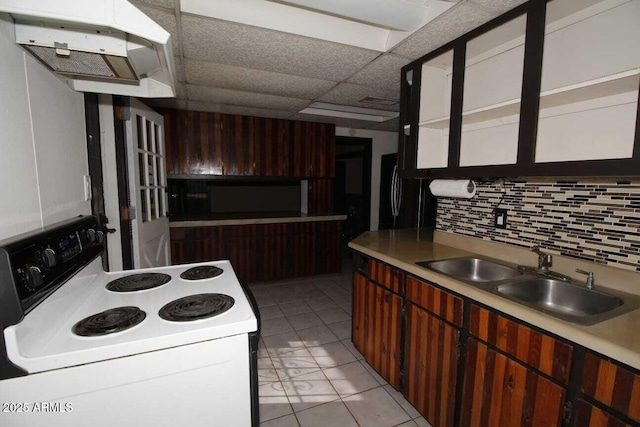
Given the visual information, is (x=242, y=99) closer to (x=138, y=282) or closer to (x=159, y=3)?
(x=159, y=3)

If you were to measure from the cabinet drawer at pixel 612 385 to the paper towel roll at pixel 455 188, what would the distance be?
1.18 metres

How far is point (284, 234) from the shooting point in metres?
4.14

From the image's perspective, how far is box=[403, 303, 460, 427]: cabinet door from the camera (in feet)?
5.05

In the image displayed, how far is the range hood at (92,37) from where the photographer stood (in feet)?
2.78

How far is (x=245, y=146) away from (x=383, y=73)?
2.26 m

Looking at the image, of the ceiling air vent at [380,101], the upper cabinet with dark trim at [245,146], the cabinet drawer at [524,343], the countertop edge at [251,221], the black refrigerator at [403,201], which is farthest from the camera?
the black refrigerator at [403,201]

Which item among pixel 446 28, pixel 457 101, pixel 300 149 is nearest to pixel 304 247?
pixel 300 149

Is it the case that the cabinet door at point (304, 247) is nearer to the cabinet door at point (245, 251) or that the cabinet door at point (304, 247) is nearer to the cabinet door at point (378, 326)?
the cabinet door at point (245, 251)

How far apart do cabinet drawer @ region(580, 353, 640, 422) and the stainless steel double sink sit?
0.14 meters

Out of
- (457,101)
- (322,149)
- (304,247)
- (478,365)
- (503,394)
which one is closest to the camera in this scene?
(503,394)

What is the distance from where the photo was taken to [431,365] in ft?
5.47

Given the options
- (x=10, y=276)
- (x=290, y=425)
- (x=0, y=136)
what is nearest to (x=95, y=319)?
(x=10, y=276)

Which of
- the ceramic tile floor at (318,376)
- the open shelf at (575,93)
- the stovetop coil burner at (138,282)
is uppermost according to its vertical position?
the open shelf at (575,93)

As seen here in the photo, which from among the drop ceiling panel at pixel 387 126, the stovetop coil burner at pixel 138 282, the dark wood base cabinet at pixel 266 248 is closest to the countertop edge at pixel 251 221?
the dark wood base cabinet at pixel 266 248
